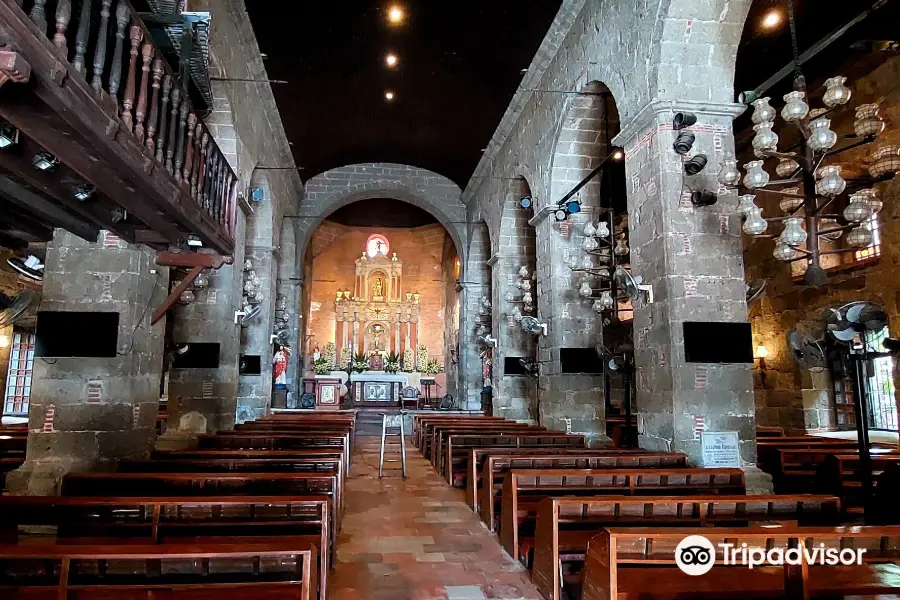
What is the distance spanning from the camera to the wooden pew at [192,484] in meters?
3.64

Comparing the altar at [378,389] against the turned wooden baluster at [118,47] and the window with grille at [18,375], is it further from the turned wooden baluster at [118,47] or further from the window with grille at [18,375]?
the turned wooden baluster at [118,47]

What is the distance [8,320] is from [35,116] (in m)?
3.20

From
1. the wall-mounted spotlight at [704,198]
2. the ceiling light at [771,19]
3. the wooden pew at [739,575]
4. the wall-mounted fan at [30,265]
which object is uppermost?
the ceiling light at [771,19]

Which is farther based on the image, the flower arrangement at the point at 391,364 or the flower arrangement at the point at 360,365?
the flower arrangement at the point at 391,364

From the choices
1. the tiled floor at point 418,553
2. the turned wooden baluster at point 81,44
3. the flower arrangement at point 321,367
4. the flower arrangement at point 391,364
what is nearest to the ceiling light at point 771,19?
the tiled floor at point 418,553

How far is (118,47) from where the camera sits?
3496 mm

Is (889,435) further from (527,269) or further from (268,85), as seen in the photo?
(268,85)

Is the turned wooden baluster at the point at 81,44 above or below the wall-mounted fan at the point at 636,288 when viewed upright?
above

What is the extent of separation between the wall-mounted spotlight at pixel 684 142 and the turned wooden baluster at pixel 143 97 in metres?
4.55

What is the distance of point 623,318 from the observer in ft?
55.8

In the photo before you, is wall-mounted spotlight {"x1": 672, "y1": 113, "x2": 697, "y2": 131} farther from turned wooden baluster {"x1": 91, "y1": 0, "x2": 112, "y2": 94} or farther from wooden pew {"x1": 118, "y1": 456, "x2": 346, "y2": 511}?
turned wooden baluster {"x1": 91, "y1": 0, "x2": 112, "y2": 94}

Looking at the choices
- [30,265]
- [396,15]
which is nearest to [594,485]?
[30,265]

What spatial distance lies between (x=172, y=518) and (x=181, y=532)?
0.13m

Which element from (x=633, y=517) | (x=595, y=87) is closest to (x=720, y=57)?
(x=595, y=87)
